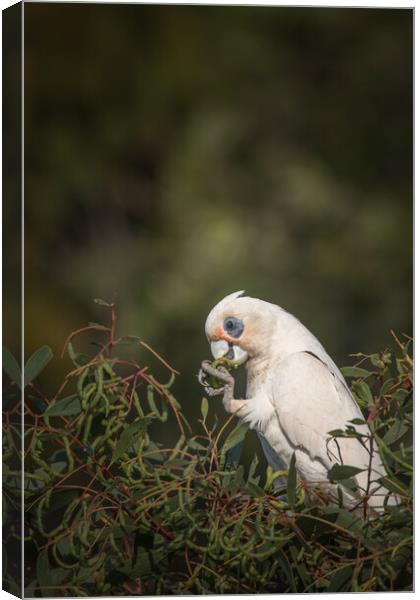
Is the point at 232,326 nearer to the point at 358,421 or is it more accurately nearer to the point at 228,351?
the point at 228,351

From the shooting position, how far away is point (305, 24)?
4352 millimetres

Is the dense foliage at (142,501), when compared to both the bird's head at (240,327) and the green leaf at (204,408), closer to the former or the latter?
the green leaf at (204,408)

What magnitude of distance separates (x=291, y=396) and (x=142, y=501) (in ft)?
2.08

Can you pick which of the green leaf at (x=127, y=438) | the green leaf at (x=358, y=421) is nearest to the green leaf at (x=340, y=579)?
the green leaf at (x=358, y=421)

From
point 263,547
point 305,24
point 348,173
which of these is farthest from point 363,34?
point 263,547

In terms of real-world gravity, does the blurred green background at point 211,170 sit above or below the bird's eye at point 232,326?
Result: above

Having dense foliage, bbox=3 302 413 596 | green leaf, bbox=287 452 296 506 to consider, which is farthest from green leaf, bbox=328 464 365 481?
green leaf, bbox=287 452 296 506

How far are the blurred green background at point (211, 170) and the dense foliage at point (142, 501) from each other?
10cm

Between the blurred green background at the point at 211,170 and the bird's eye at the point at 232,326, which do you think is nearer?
the blurred green background at the point at 211,170

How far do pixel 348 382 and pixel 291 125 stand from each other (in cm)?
92

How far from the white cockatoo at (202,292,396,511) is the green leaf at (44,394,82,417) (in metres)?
0.46

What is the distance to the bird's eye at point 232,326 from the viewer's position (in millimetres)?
4359

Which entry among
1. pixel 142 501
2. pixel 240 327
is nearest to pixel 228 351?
pixel 240 327

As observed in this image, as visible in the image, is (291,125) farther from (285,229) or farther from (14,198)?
(14,198)
